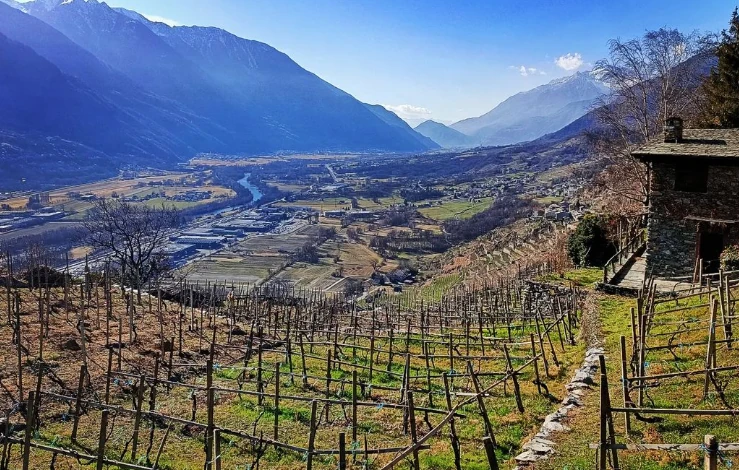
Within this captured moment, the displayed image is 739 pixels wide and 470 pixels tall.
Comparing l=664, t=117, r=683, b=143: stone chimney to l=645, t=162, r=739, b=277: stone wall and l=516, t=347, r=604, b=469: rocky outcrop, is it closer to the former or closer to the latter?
l=645, t=162, r=739, b=277: stone wall

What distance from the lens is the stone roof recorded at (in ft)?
67.8

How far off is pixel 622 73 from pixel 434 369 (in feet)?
80.2

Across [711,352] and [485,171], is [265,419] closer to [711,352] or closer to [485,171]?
[711,352]

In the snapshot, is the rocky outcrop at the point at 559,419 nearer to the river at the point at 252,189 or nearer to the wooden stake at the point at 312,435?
the wooden stake at the point at 312,435

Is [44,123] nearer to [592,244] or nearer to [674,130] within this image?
[592,244]

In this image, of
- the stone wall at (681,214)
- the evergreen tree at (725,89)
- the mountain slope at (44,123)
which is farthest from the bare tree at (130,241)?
the mountain slope at (44,123)

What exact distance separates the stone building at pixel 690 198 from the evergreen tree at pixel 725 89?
7.08 meters

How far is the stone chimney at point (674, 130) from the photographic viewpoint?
22.7 meters

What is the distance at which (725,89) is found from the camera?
97.4 feet

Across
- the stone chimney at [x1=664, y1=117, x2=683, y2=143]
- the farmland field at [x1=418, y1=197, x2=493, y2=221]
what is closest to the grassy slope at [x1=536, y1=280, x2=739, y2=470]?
the stone chimney at [x1=664, y1=117, x2=683, y2=143]

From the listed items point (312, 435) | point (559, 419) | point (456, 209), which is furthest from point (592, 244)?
point (456, 209)

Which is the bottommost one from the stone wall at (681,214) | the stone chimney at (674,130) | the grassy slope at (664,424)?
the grassy slope at (664,424)

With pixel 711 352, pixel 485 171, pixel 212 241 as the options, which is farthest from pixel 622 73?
pixel 485 171

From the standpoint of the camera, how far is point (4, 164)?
112 metres
